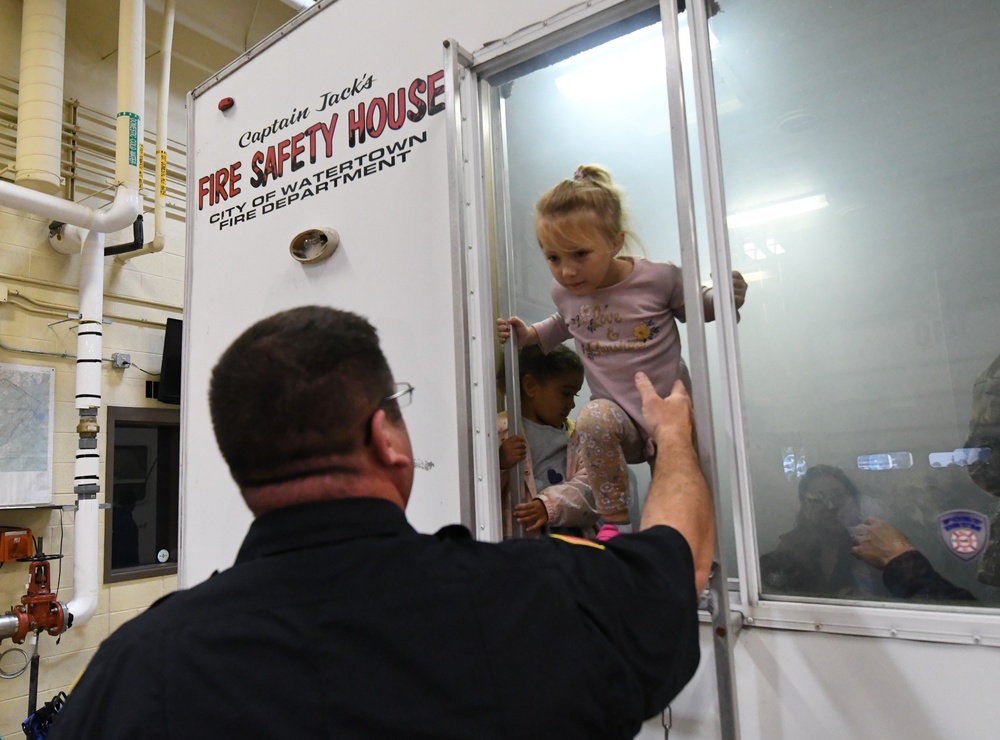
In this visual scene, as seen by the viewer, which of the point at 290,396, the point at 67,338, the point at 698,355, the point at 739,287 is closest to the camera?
the point at 290,396

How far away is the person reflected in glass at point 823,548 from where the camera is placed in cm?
132

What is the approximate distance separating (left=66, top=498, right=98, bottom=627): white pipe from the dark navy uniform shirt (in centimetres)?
434

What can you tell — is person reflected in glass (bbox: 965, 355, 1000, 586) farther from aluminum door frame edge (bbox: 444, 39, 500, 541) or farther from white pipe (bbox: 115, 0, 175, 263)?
white pipe (bbox: 115, 0, 175, 263)

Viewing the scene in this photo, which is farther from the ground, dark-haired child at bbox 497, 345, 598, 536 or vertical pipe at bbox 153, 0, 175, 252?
vertical pipe at bbox 153, 0, 175, 252

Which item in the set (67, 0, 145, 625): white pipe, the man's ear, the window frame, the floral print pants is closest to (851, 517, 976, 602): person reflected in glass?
the floral print pants

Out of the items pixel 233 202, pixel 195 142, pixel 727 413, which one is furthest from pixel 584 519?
pixel 195 142

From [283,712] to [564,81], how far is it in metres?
1.54

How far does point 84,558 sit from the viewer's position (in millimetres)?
4574

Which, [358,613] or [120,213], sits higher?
[120,213]

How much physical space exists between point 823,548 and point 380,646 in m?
0.94

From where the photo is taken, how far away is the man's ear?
101 cm

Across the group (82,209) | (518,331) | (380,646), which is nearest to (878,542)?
(518,331)

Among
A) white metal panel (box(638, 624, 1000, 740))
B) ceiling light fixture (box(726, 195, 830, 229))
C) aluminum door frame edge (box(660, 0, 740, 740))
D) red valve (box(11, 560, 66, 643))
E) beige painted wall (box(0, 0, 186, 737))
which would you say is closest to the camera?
white metal panel (box(638, 624, 1000, 740))

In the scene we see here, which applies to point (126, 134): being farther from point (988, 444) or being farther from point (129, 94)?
point (988, 444)
